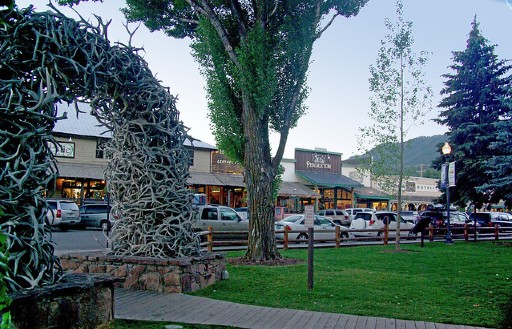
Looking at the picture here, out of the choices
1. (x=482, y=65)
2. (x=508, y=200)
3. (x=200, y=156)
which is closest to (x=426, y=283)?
(x=508, y=200)

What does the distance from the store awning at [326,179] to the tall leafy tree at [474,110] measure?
18.4 metres

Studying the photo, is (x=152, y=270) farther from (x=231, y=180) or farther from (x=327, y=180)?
(x=327, y=180)

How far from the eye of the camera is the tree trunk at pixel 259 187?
14.6m

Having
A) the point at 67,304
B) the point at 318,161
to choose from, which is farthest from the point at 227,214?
the point at 318,161

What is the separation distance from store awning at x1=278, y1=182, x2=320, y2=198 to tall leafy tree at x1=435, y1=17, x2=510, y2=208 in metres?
16.1

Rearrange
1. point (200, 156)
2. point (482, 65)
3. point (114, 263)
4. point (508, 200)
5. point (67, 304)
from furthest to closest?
point (200, 156)
point (482, 65)
point (508, 200)
point (114, 263)
point (67, 304)

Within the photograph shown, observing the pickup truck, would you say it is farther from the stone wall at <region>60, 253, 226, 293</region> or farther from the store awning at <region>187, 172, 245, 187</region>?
the store awning at <region>187, 172, 245, 187</region>

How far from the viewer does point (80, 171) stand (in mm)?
34312

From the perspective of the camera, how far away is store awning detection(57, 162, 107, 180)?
3341 centimetres

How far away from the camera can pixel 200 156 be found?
41.7 metres

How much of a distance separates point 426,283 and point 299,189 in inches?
1433

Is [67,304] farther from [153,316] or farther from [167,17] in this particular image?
[167,17]

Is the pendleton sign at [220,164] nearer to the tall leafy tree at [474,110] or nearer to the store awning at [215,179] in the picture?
the store awning at [215,179]

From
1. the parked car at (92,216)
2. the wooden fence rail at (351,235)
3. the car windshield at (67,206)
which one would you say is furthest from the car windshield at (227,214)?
the car windshield at (67,206)
